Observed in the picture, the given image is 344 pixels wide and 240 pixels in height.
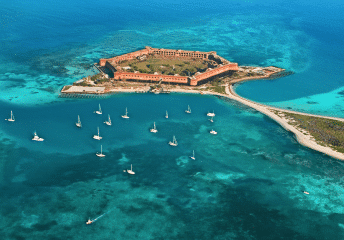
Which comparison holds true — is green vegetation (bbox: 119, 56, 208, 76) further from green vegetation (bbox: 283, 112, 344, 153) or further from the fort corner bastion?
green vegetation (bbox: 283, 112, 344, 153)

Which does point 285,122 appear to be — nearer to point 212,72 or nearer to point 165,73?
point 212,72

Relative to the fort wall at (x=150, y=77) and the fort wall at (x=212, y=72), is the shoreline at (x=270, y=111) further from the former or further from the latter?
the fort wall at (x=150, y=77)

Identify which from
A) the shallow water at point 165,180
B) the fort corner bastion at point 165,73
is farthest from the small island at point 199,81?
the shallow water at point 165,180

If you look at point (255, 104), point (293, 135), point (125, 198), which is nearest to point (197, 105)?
point (255, 104)

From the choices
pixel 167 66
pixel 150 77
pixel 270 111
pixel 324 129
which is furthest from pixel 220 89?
pixel 324 129

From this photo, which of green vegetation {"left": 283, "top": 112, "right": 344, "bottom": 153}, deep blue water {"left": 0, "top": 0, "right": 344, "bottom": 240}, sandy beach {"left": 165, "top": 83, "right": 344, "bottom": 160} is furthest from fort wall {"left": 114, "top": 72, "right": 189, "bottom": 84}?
green vegetation {"left": 283, "top": 112, "right": 344, "bottom": 153}

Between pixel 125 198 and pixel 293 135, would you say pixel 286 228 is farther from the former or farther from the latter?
pixel 293 135

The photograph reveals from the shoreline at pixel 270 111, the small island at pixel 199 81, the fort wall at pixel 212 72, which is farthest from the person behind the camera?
the fort wall at pixel 212 72
